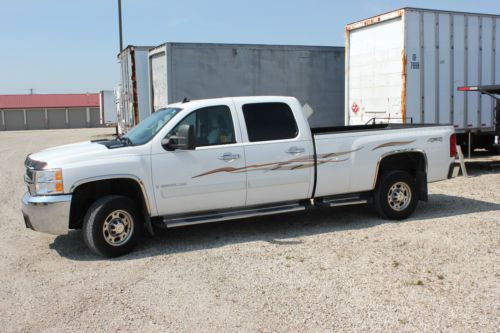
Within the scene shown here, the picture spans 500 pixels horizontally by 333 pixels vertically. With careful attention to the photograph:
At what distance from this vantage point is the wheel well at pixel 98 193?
259 inches

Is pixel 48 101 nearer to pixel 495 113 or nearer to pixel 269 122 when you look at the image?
pixel 495 113

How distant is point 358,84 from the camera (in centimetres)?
1382

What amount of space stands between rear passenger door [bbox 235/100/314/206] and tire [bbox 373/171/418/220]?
4.06 ft

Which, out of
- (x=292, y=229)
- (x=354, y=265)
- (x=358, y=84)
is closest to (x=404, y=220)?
(x=292, y=229)

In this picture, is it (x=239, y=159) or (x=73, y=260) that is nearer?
(x=73, y=260)

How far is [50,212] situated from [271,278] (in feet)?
8.71

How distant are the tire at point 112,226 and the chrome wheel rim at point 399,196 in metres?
3.72

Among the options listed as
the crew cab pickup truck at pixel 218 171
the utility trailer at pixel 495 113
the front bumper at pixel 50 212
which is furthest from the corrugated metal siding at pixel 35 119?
the front bumper at pixel 50 212

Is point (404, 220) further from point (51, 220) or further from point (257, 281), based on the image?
point (51, 220)

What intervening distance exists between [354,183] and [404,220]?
3.35 feet

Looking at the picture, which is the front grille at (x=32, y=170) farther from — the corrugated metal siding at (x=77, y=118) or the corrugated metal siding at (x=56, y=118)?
the corrugated metal siding at (x=56, y=118)

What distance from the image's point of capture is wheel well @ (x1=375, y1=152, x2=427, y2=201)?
821cm

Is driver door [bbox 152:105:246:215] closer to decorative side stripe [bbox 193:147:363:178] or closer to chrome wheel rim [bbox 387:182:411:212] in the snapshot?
decorative side stripe [bbox 193:147:363:178]

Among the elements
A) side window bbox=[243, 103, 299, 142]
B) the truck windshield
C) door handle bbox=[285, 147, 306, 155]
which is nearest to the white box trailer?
side window bbox=[243, 103, 299, 142]
